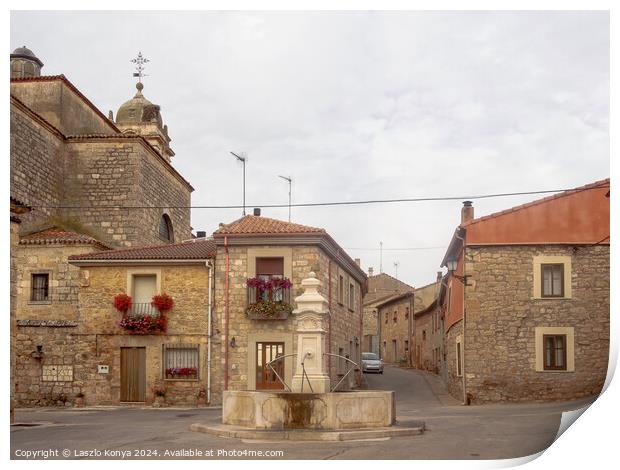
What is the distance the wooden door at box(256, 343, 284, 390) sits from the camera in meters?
14.8

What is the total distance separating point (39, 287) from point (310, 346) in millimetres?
8225

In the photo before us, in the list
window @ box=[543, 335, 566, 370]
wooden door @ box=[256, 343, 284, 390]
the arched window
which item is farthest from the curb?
the arched window

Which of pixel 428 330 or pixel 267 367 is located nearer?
pixel 267 367

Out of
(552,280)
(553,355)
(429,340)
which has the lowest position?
(429,340)

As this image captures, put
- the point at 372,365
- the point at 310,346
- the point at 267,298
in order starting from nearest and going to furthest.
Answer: the point at 310,346, the point at 267,298, the point at 372,365

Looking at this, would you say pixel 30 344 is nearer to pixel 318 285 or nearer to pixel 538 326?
pixel 318 285

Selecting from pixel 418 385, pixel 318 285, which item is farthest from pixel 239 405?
pixel 418 385

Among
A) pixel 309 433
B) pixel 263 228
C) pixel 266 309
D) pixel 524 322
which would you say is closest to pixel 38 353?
pixel 266 309

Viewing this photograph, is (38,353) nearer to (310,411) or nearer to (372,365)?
(310,411)

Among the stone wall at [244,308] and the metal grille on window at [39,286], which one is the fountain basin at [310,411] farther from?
the metal grille on window at [39,286]

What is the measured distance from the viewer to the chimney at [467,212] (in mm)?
13075

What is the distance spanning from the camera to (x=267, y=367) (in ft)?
48.9

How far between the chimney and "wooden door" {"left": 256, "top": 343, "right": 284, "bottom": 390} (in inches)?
155
